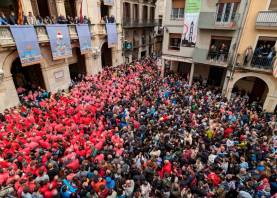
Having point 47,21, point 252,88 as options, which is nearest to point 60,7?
point 47,21

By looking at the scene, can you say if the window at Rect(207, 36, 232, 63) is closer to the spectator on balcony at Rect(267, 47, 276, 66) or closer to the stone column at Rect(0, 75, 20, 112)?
the spectator on balcony at Rect(267, 47, 276, 66)

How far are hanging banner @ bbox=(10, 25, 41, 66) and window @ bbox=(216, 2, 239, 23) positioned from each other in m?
13.5

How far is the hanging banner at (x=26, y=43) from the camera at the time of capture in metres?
11.0

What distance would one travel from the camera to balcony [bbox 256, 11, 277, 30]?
11.6m

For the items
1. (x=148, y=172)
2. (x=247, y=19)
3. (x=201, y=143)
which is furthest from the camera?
(x=247, y=19)

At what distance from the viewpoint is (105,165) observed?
24.0 feet

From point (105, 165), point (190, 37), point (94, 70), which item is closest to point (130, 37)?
point (94, 70)

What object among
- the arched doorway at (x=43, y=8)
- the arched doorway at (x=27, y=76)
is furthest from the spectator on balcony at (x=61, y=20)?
the arched doorway at (x=27, y=76)

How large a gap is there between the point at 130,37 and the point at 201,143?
64.1ft

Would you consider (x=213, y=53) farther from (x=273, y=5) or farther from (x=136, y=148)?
(x=136, y=148)

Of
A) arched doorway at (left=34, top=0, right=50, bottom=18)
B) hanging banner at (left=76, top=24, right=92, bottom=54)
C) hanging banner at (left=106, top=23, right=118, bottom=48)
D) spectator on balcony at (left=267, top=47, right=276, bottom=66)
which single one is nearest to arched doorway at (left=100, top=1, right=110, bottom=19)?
hanging banner at (left=106, top=23, right=118, bottom=48)

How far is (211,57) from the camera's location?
1497 centimetres

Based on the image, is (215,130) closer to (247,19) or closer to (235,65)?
(235,65)

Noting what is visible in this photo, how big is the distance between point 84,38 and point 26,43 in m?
5.16
